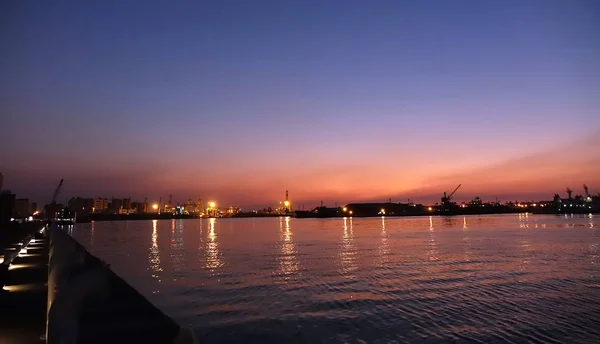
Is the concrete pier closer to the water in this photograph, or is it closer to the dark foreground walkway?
the dark foreground walkway

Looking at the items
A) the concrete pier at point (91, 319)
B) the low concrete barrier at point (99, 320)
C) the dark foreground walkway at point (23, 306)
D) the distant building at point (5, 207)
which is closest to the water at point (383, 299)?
the dark foreground walkway at point (23, 306)

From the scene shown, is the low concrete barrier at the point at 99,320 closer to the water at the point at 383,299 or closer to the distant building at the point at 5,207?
the water at the point at 383,299

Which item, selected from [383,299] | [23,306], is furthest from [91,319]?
[383,299]

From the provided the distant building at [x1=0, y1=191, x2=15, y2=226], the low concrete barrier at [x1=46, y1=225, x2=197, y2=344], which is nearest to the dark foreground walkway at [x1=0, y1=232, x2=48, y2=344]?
the low concrete barrier at [x1=46, y1=225, x2=197, y2=344]

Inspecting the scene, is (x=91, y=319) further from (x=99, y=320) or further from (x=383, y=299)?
(x=383, y=299)

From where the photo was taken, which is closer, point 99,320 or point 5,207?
point 99,320

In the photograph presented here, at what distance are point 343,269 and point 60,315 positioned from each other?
97.6ft

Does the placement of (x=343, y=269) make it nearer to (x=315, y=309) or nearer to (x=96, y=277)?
(x=315, y=309)

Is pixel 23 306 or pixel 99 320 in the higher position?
pixel 99 320

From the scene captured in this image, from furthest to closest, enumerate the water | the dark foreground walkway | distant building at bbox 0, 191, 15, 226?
distant building at bbox 0, 191, 15, 226 → the water → the dark foreground walkway

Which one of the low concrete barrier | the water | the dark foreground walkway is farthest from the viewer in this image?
the water

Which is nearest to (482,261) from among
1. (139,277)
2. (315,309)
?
(315,309)

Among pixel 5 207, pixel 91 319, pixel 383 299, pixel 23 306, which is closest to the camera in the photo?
pixel 91 319

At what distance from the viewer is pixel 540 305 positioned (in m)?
19.4
